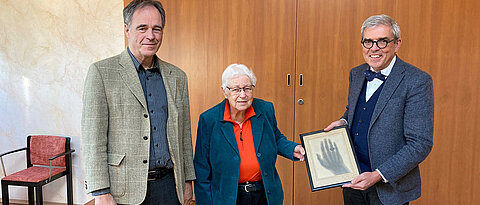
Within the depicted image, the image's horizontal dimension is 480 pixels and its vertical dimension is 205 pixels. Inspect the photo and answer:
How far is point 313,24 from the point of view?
3.13 metres

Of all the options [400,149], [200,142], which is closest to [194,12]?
[200,142]

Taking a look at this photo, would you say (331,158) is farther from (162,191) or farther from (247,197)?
(162,191)

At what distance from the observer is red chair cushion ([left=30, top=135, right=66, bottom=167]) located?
345 cm

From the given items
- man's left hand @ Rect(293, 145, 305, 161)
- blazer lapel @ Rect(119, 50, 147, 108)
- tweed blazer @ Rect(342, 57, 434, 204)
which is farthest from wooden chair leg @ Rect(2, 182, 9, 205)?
tweed blazer @ Rect(342, 57, 434, 204)

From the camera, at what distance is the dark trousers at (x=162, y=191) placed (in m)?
1.65

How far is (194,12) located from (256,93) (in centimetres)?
104

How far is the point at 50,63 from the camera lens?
3.64 m

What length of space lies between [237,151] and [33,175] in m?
2.44

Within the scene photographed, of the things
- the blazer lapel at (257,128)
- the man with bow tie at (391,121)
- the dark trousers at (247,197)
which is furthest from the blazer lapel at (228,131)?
the man with bow tie at (391,121)

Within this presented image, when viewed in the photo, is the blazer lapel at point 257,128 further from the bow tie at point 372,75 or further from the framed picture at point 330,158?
the bow tie at point 372,75

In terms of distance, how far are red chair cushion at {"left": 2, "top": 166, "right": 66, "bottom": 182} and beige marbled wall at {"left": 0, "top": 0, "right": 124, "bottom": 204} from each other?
0.39 meters

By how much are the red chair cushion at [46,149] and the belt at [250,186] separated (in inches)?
95.2

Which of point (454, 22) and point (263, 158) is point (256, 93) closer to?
point (263, 158)

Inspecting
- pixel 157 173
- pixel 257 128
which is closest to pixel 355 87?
pixel 257 128
